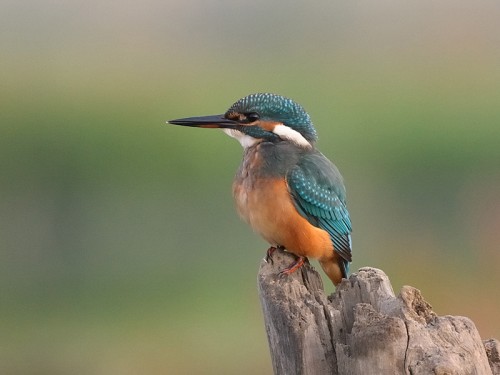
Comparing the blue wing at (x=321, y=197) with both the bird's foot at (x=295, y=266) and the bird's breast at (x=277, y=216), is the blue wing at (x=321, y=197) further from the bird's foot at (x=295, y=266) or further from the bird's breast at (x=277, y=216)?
the bird's foot at (x=295, y=266)

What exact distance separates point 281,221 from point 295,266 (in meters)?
0.36

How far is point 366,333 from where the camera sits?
2.84 meters

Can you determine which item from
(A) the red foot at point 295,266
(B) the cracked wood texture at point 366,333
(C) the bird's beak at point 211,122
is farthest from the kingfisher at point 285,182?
(B) the cracked wood texture at point 366,333

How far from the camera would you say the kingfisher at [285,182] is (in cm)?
414

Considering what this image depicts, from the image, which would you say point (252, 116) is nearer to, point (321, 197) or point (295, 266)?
point (321, 197)

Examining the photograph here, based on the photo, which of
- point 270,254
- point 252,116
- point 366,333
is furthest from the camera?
point 252,116

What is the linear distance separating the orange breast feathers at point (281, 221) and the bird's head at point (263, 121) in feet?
0.56

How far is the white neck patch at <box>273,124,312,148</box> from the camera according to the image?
4.24m

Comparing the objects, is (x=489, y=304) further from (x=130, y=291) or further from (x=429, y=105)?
(x=429, y=105)

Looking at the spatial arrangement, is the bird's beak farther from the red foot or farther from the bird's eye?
the red foot

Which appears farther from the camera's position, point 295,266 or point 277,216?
point 277,216

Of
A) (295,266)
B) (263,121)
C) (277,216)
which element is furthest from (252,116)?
(295,266)

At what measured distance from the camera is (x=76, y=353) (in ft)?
23.5

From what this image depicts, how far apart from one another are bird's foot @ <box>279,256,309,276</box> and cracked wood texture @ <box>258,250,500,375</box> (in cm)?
27
